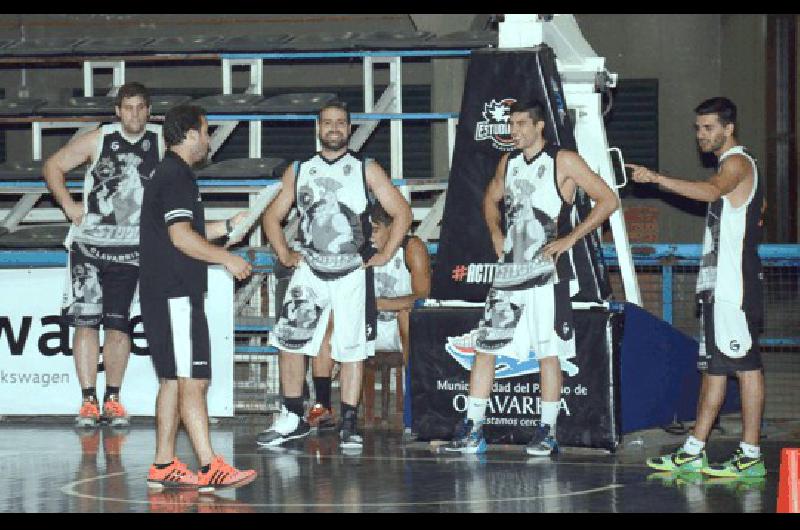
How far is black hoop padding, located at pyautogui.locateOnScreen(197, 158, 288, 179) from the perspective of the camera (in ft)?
A: 41.9

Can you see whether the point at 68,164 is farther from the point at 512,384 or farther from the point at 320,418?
the point at 512,384

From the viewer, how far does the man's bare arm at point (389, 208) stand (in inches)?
368

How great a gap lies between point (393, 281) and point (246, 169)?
9.79ft

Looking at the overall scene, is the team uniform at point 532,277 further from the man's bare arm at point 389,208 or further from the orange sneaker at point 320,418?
the orange sneaker at point 320,418

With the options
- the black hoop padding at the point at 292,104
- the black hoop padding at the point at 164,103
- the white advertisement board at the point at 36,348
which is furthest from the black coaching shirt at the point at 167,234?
the black hoop padding at the point at 164,103

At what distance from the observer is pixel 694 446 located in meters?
8.16

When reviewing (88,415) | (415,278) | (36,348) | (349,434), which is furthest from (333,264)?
(36,348)

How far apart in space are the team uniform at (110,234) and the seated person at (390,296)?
148 centimetres

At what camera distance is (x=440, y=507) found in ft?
23.2

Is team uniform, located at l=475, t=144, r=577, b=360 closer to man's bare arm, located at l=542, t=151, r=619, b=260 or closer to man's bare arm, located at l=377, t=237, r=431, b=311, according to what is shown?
man's bare arm, located at l=542, t=151, r=619, b=260

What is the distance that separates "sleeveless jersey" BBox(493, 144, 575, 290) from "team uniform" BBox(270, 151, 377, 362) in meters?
1.03
